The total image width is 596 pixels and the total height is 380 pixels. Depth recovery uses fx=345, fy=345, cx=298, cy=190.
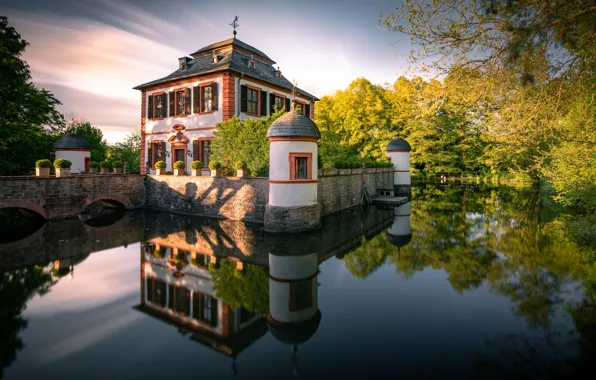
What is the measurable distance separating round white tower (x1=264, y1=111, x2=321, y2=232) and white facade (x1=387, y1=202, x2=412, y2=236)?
3817mm

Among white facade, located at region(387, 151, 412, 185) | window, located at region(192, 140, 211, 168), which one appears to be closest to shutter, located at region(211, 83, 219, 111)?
window, located at region(192, 140, 211, 168)

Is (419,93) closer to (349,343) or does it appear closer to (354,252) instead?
(354,252)

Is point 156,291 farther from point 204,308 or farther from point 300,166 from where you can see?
point 300,166

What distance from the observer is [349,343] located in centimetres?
560

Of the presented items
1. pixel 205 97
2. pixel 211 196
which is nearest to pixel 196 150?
pixel 205 97

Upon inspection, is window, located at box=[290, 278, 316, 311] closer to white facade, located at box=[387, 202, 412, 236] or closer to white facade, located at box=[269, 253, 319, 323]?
white facade, located at box=[269, 253, 319, 323]

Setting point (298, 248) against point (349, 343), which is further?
point (298, 248)

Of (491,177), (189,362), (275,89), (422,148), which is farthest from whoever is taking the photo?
(491,177)

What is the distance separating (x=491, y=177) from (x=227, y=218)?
43.2 metres

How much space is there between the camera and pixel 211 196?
18766 mm

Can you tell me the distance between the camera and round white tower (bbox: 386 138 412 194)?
105ft

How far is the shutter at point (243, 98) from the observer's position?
2206 cm

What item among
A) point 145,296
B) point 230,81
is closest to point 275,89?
point 230,81

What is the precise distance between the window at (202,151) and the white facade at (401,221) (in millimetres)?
12253
